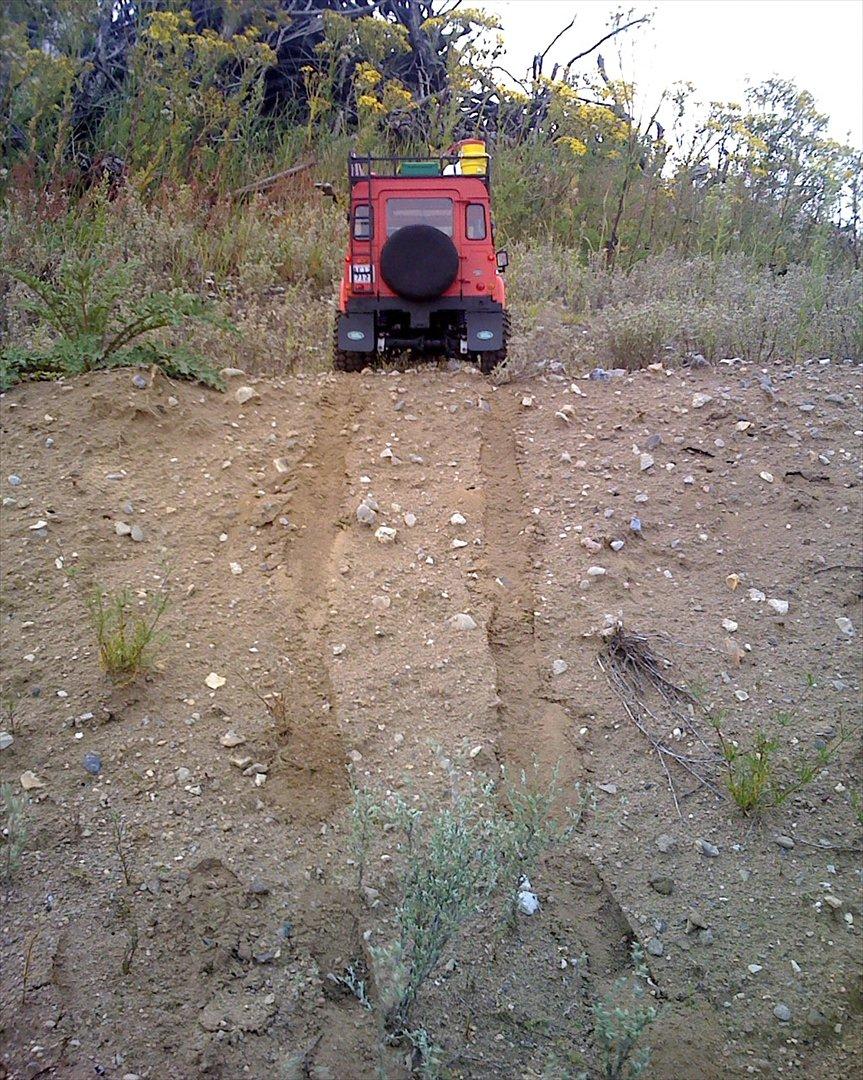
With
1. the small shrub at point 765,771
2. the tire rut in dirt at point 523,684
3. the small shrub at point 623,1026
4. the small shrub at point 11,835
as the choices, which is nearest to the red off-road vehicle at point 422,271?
the tire rut in dirt at point 523,684

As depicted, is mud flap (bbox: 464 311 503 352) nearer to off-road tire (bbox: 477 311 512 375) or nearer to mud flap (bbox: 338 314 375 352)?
off-road tire (bbox: 477 311 512 375)

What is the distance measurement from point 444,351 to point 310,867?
4532 millimetres

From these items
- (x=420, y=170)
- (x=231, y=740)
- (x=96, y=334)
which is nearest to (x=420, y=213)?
(x=420, y=170)

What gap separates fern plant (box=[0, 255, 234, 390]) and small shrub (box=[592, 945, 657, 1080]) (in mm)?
3464

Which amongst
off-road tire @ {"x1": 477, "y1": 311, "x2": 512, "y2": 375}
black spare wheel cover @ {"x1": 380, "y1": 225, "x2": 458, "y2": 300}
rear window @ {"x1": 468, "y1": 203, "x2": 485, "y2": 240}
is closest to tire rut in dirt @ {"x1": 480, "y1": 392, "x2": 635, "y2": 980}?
off-road tire @ {"x1": 477, "y1": 311, "x2": 512, "y2": 375}

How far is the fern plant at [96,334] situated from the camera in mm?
4672

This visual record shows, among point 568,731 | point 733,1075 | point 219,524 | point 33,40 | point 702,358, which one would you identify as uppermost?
point 33,40

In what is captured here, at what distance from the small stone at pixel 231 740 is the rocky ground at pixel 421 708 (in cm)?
5

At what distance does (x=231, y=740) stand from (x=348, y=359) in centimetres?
378

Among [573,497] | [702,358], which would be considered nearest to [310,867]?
[573,497]

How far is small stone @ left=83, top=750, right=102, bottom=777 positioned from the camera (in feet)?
9.14

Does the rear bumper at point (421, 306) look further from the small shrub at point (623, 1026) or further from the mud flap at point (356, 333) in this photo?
the small shrub at point (623, 1026)

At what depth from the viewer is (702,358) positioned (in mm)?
5770

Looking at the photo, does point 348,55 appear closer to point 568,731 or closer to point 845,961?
point 568,731
